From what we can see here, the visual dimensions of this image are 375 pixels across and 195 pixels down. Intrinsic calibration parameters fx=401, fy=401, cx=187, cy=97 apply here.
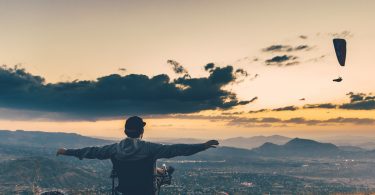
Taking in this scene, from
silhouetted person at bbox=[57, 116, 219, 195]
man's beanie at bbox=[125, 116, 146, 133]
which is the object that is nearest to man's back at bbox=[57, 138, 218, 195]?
silhouetted person at bbox=[57, 116, 219, 195]

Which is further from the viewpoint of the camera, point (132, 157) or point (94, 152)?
point (94, 152)

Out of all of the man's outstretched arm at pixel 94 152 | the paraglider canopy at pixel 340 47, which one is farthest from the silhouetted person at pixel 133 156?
the paraglider canopy at pixel 340 47

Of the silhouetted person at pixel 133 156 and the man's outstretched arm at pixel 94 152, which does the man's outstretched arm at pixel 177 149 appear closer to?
the silhouetted person at pixel 133 156

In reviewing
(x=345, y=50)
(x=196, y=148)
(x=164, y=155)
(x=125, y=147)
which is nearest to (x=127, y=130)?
(x=125, y=147)

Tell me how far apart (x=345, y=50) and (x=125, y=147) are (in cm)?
4235

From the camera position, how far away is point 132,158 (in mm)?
13352

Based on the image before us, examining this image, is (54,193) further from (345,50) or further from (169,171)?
(345,50)

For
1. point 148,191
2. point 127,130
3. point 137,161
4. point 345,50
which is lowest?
point 148,191

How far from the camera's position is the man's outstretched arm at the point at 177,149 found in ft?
39.4

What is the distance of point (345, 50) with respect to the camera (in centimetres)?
4922

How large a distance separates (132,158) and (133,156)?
0.09 meters

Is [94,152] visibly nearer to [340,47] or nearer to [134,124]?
[134,124]

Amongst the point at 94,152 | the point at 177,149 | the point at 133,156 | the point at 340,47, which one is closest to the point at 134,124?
the point at 133,156

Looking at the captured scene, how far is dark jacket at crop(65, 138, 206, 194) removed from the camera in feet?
43.1
